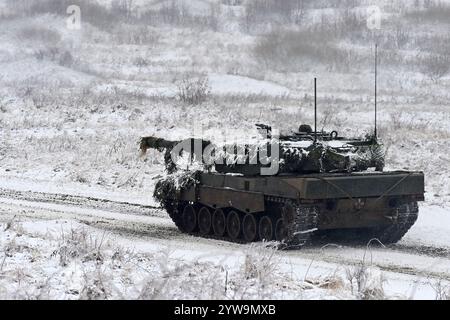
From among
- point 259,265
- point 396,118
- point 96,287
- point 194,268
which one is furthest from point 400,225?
point 396,118

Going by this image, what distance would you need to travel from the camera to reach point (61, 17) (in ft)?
177

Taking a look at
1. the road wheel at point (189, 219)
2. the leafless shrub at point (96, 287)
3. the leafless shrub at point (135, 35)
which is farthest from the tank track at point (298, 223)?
the leafless shrub at point (135, 35)

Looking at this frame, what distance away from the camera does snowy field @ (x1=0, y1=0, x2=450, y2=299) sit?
9336 millimetres

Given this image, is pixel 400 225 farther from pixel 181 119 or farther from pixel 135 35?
pixel 135 35

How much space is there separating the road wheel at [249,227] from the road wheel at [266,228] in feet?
0.36

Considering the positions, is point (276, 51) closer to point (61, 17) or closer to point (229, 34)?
point (229, 34)

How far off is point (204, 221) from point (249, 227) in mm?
1536

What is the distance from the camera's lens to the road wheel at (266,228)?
1439 centimetres

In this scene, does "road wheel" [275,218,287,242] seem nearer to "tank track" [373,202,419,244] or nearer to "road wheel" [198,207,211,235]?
"tank track" [373,202,419,244]

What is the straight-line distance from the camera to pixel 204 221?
16250 mm

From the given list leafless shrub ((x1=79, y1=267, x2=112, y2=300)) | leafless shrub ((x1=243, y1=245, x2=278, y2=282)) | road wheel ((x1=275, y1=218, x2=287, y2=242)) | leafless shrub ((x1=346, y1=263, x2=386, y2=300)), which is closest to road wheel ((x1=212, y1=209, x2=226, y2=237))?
road wheel ((x1=275, y1=218, x2=287, y2=242))

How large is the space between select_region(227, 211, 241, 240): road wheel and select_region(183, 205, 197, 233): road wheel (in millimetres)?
1125

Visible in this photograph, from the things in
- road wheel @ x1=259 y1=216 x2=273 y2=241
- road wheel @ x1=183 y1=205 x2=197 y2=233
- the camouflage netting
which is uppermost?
the camouflage netting

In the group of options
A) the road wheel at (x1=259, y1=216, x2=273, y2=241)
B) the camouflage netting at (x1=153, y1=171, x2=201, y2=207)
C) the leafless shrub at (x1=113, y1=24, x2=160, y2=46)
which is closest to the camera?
the road wheel at (x1=259, y1=216, x2=273, y2=241)
